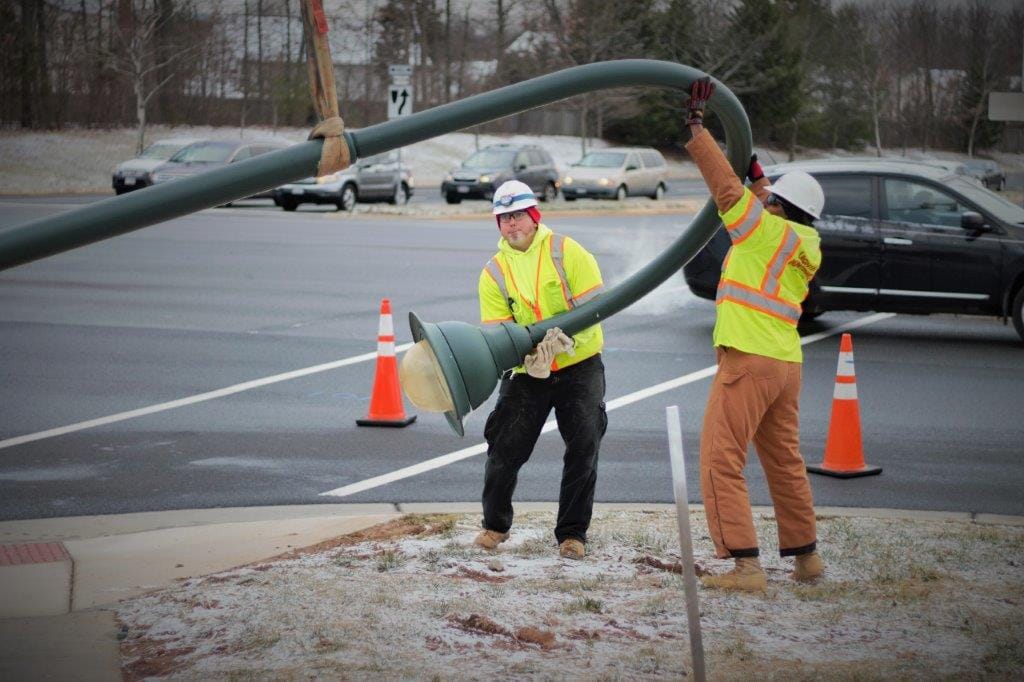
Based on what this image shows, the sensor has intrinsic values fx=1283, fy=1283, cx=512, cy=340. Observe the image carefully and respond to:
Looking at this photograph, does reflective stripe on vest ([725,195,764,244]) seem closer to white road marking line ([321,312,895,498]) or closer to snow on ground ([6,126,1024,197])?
white road marking line ([321,312,895,498])

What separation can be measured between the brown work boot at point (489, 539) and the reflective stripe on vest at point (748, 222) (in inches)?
75.3

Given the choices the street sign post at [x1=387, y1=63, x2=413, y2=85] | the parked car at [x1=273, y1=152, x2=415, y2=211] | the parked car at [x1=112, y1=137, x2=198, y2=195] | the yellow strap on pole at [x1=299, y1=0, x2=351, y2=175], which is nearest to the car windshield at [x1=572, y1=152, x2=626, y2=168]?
the parked car at [x1=273, y1=152, x2=415, y2=211]

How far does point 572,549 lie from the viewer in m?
6.15

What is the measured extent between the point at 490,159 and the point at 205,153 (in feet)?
27.0

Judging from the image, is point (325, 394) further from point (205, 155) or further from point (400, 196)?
point (400, 196)

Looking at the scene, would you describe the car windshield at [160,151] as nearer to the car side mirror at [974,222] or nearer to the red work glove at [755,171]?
the car side mirror at [974,222]

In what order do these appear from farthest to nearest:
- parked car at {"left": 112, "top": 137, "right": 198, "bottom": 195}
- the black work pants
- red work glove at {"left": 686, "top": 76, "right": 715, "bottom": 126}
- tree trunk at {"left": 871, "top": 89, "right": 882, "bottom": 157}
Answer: tree trunk at {"left": 871, "top": 89, "right": 882, "bottom": 157} → parked car at {"left": 112, "top": 137, "right": 198, "bottom": 195} → the black work pants → red work glove at {"left": 686, "top": 76, "right": 715, "bottom": 126}

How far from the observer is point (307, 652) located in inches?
188

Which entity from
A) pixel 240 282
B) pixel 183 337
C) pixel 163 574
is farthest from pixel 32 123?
pixel 163 574

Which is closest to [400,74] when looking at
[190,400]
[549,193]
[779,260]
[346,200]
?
[346,200]

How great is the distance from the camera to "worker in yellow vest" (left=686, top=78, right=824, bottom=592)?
18.5 ft

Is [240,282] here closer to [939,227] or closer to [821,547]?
[939,227]

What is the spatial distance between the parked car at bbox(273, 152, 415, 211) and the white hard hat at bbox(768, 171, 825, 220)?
23.6 m

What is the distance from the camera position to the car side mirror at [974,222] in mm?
13328
